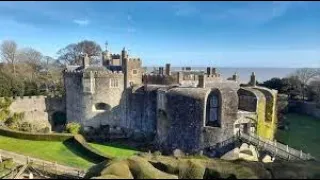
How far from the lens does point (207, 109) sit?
27094 mm

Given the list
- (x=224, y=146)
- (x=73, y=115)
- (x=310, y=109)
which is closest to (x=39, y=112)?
(x=73, y=115)

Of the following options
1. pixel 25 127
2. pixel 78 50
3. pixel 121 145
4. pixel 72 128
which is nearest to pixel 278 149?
pixel 121 145

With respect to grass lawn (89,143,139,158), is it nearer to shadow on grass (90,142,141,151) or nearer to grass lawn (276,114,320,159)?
shadow on grass (90,142,141,151)

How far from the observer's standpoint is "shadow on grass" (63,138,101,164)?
25822 mm

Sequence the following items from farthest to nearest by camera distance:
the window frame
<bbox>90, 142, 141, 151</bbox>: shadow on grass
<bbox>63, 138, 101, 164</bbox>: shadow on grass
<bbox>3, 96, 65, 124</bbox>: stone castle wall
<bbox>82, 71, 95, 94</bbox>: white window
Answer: <bbox>3, 96, 65, 124</bbox>: stone castle wall < <bbox>82, 71, 95, 94</bbox>: white window < <bbox>90, 142, 141, 151</bbox>: shadow on grass < the window frame < <bbox>63, 138, 101, 164</bbox>: shadow on grass

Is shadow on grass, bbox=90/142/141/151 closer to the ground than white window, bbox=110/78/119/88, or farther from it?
closer to the ground

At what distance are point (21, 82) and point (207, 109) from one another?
2393 cm

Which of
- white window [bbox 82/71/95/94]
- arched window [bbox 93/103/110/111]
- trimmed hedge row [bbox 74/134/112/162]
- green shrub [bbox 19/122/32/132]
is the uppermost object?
white window [bbox 82/71/95/94]

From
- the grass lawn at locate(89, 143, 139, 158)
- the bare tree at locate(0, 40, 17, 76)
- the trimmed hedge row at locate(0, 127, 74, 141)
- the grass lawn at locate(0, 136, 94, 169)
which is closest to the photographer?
the grass lawn at locate(0, 136, 94, 169)

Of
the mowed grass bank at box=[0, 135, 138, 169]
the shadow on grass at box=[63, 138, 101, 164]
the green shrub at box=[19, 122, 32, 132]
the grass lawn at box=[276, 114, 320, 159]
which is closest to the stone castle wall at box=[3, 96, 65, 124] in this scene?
the green shrub at box=[19, 122, 32, 132]

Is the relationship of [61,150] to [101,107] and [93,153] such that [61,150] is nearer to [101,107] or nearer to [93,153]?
[93,153]

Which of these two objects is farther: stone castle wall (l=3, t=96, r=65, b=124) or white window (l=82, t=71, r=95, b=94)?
stone castle wall (l=3, t=96, r=65, b=124)

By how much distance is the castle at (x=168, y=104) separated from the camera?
26.5 m

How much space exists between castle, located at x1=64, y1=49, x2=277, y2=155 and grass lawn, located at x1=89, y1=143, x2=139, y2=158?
2602 millimetres
